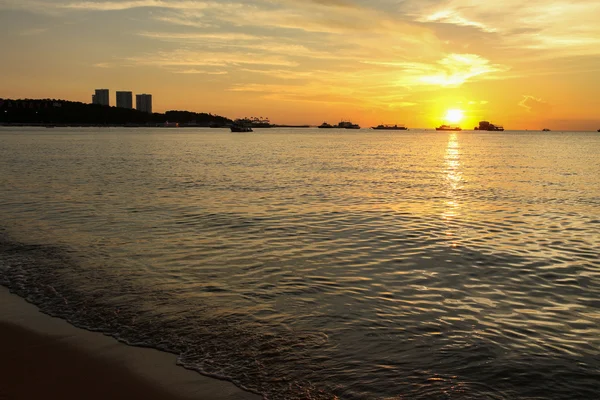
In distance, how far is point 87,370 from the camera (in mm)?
8250

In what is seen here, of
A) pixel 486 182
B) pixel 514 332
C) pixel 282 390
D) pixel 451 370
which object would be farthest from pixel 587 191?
pixel 282 390

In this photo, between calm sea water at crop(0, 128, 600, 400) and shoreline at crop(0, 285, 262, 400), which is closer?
shoreline at crop(0, 285, 262, 400)

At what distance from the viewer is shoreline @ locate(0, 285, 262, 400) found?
751 centimetres

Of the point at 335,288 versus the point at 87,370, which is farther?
the point at 335,288

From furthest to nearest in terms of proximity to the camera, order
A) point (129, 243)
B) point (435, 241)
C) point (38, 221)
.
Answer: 1. point (38, 221)
2. point (435, 241)
3. point (129, 243)

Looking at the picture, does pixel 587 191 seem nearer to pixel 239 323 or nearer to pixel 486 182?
pixel 486 182

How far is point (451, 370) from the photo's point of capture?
28.4 feet

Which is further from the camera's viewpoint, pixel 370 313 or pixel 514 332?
pixel 370 313

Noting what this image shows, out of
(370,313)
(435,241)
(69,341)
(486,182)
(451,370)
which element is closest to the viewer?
(451,370)

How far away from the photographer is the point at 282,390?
7.77 metres

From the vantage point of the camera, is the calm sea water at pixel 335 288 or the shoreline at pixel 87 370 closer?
the shoreline at pixel 87 370

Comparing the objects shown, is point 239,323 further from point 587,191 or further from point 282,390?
point 587,191

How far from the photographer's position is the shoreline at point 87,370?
7.51 m

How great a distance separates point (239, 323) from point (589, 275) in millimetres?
11156
